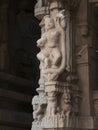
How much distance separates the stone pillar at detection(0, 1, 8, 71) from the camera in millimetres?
11781

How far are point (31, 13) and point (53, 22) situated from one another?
5.89m

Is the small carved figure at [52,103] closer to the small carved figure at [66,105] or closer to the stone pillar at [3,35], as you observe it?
the small carved figure at [66,105]

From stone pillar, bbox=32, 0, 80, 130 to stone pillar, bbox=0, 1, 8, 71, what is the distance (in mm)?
4217

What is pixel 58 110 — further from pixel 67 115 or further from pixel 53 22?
pixel 53 22

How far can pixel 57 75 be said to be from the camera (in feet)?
23.7

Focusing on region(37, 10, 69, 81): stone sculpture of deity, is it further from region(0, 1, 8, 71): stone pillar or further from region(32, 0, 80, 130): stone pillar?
region(0, 1, 8, 71): stone pillar

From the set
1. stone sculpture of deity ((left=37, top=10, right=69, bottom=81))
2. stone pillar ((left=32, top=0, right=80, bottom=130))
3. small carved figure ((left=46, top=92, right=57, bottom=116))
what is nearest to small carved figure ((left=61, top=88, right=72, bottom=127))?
stone pillar ((left=32, top=0, right=80, bottom=130))

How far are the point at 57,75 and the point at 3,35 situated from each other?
5.05m

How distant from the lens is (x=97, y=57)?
25.9 feet

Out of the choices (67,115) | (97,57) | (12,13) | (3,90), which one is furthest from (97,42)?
(12,13)

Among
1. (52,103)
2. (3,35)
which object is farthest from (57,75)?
(3,35)

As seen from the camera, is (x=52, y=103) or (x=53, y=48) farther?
(x=53, y=48)

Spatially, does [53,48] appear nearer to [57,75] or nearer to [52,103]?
[57,75]

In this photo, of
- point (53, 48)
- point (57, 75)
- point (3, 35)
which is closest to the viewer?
point (57, 75)
